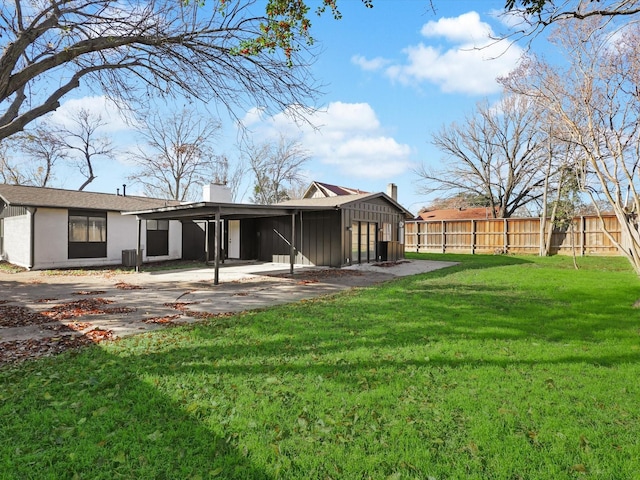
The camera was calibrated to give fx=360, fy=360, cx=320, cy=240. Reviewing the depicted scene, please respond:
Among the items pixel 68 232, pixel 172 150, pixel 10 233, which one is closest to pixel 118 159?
pixel 172 150

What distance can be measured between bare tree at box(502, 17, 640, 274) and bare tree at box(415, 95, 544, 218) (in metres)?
18.2

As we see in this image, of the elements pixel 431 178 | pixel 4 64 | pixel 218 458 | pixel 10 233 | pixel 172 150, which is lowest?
pixel 218 458

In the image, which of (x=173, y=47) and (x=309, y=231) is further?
(x=309, y=231)

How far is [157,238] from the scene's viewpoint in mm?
17703

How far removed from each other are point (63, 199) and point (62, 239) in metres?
1.85

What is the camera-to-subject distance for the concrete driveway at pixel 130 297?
18.2 ft

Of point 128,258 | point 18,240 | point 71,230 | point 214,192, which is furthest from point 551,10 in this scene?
point 18,240

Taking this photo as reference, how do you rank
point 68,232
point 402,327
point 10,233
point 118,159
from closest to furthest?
1. point 402,327
2. point 68,232
3. point 10,233
4. point 118,159

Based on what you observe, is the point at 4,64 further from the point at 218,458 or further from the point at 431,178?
the point at 431,178

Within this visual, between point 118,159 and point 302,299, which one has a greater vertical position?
point 118,159

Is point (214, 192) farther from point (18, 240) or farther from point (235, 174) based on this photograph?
point (235, 174)

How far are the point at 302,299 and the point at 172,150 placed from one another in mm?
26035

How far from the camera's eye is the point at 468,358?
4113 mm

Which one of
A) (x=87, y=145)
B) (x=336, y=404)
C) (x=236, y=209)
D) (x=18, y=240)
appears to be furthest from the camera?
(x=87, y=145)
